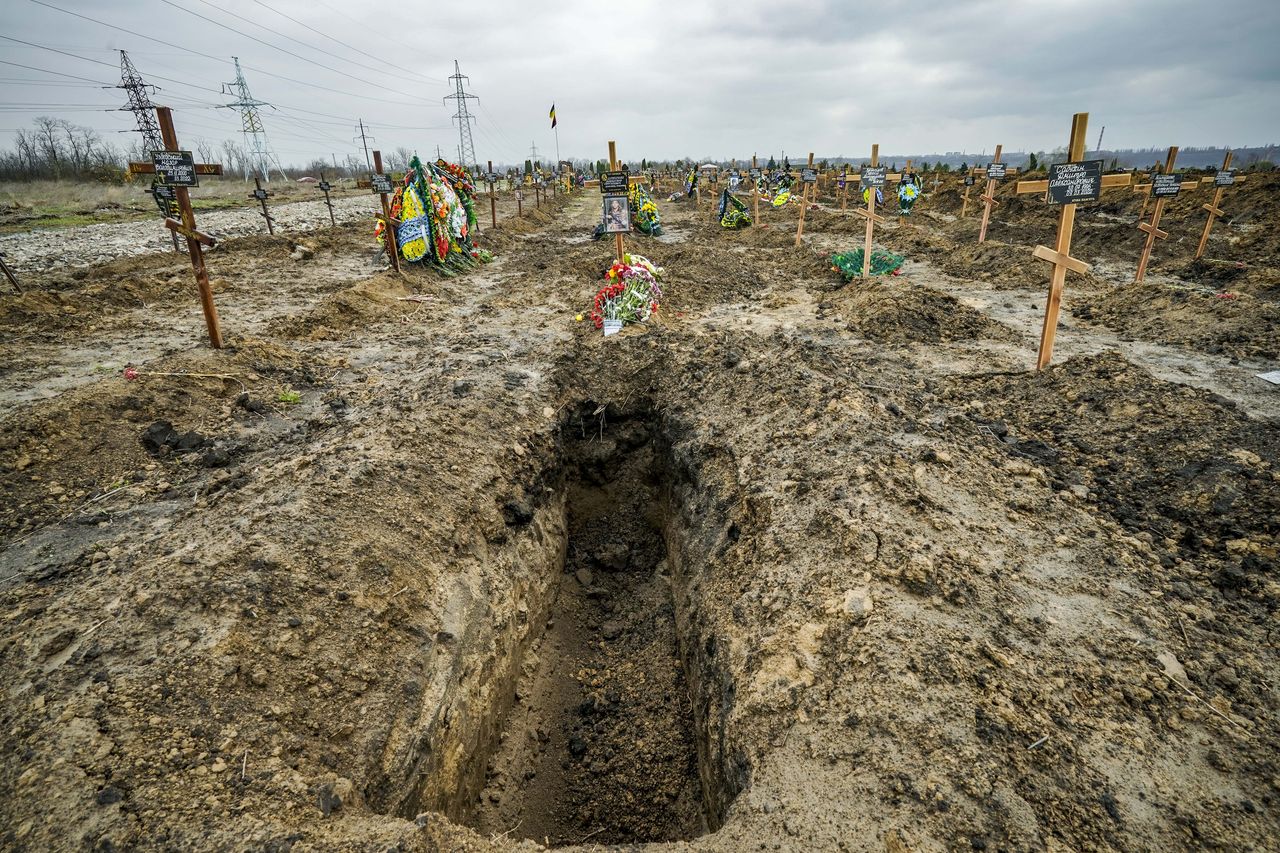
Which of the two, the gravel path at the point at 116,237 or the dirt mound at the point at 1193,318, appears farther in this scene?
the gravel path at the point at 116,237

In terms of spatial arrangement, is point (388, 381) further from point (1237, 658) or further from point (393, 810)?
point (1237, 658)

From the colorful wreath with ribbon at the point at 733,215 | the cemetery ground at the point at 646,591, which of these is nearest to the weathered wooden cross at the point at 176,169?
the cemetery ground at the point at 646,591

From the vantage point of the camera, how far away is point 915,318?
9031mm

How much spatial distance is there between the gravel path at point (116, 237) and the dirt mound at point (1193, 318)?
906 inches

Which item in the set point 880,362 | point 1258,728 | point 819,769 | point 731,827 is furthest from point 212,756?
point 880,362

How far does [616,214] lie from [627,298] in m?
2.11

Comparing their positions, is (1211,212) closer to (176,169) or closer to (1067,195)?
(1067,195)

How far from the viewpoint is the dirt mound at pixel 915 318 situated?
876cm

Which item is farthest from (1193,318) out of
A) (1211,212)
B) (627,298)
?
(627,298)

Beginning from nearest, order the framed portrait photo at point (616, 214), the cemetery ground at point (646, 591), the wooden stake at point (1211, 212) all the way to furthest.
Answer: the cemetery ground at point (646, 591) < the framed portrait photo at point (616, 214) < the wooden stake at point (1211, 212)

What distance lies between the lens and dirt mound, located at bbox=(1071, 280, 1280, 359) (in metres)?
7.63

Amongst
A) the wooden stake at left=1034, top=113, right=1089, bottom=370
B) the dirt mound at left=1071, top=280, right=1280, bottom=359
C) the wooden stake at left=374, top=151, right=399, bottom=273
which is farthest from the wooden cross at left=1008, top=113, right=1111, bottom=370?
the wooden stake at left=374, top=151, right=399, bottom=273

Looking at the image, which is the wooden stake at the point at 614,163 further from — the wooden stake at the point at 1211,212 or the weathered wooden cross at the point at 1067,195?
the wooden stake at the point at 1211,212

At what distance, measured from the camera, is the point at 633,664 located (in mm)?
5145
